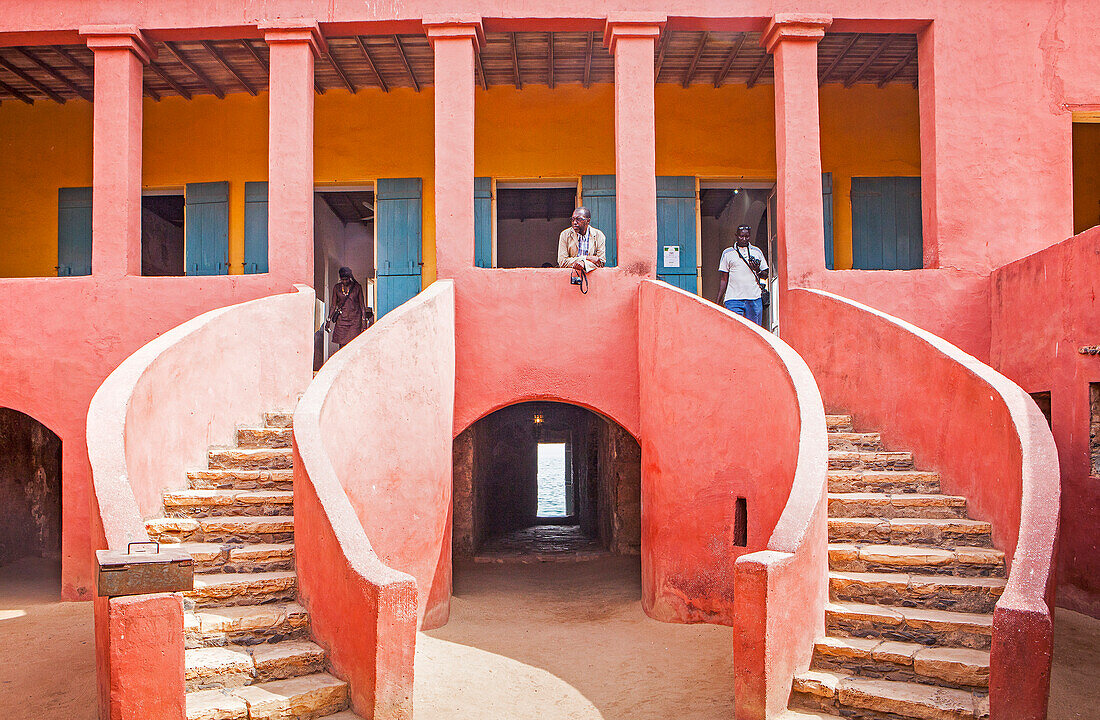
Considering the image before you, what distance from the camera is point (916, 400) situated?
7.12 m

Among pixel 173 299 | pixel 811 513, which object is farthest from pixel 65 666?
pixel 811 513

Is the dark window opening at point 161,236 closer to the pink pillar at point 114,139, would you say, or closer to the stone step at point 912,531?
the pink pillar at point 114,139

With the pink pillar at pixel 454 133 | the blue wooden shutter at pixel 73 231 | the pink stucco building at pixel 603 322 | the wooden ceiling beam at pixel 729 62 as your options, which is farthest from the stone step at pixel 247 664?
the blue wooden shutter at pixel 73 231

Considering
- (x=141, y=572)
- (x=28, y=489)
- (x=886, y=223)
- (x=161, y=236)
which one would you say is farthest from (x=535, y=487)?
(x=141, y=572)

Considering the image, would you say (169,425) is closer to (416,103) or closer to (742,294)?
(742,294)


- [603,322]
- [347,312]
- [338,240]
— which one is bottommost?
[603,322]

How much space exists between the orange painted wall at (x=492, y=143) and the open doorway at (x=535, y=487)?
3123 mm

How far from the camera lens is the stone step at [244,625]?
5.40 m

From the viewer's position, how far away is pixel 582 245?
9.03 meters

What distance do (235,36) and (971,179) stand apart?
7.99 metres

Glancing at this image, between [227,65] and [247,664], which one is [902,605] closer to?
[247,664]

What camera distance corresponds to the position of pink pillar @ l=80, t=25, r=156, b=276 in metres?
9.20

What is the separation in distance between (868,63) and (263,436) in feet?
28.2

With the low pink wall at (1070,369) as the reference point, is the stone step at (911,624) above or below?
below
